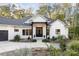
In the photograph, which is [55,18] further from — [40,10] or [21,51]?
[21,51]

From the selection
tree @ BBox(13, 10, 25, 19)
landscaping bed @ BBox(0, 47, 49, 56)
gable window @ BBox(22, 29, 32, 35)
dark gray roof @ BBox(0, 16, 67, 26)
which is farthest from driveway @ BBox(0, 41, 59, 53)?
tree @ BBox(13, 10, 25, 19)

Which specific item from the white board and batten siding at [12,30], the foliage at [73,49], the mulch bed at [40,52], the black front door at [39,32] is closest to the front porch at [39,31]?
the black front door at [39,32]

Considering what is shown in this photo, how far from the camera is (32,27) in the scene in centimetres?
533

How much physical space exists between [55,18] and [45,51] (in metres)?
0.62

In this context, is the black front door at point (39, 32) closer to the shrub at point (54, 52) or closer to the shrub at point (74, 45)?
the shrub at point (54, 52)

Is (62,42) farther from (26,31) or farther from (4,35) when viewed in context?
(4,35)

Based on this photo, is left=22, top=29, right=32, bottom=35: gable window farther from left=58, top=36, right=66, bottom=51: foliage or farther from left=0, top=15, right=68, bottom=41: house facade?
left=58, top=36, right=66, bottom=51: foliage

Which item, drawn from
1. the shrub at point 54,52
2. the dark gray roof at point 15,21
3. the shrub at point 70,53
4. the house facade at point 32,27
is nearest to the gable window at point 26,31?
the house facade at point 32,27

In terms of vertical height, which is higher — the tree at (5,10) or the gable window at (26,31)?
the tree at (5,10)

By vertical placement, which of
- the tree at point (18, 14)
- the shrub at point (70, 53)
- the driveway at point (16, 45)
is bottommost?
the shrub at point (70, 53)

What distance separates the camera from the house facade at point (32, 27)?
5.29 m

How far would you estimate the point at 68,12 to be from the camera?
5320mm

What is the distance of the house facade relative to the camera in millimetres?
5289

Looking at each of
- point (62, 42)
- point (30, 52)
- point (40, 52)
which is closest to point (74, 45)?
point (62, 42)
